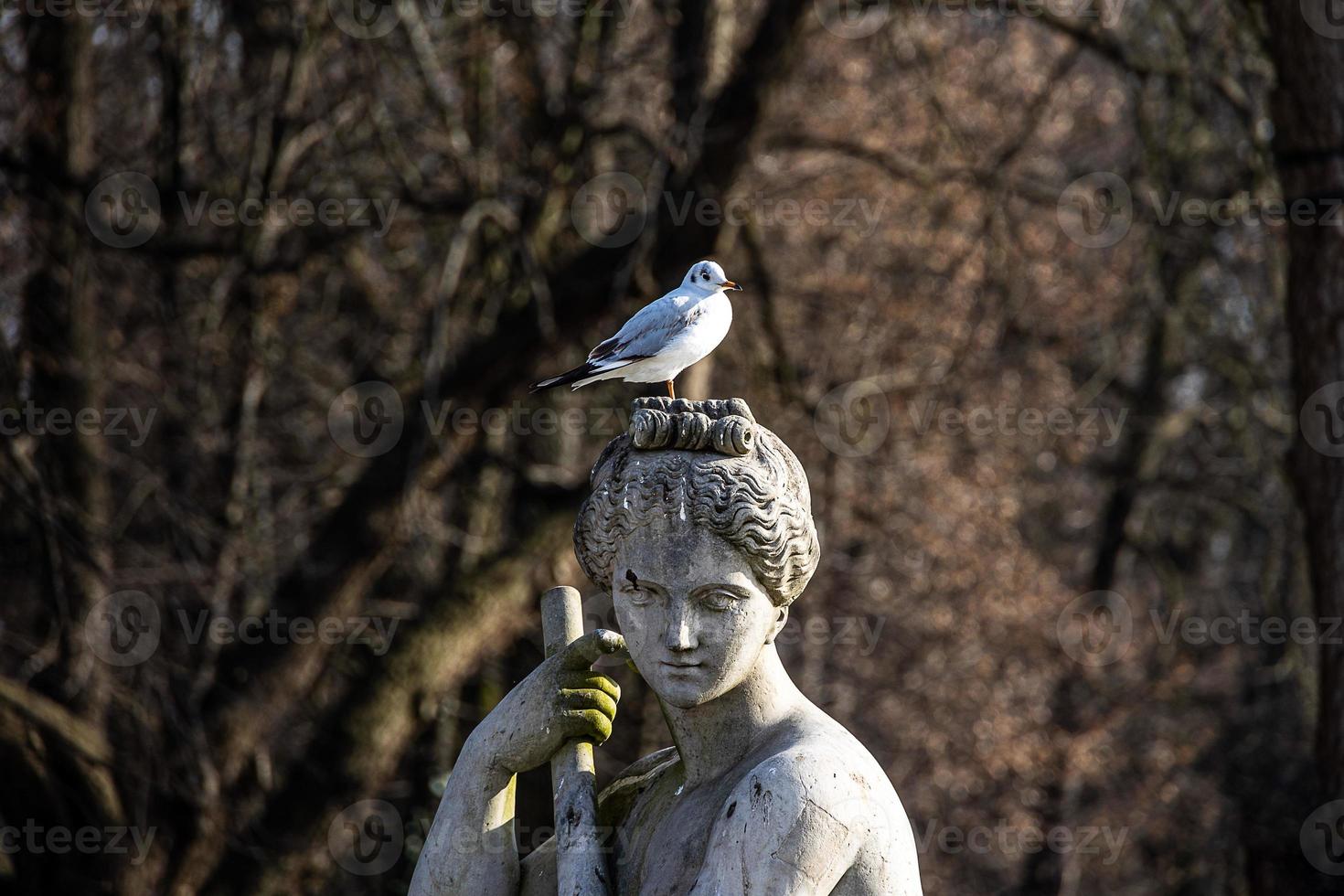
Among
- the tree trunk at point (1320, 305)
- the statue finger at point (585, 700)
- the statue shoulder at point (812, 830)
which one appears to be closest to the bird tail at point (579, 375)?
the statue finger at point (585, 700)

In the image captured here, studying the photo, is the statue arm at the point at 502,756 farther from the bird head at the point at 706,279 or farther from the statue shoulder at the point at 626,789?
the bird head at the point at 706,279

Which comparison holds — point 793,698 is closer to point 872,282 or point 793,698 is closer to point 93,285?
point 93,285

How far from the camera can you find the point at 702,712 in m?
3.39

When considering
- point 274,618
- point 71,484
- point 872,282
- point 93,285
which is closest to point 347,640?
point 274,618

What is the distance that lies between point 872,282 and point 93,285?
573 centimetres

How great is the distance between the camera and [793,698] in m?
3.42

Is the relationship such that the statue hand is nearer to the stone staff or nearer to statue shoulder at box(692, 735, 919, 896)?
the stone staff

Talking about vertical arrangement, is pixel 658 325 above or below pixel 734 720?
above

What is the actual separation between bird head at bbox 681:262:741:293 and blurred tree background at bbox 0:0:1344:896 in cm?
343

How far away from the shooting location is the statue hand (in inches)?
137

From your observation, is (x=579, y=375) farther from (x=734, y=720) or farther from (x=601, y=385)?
(x=601, y=385)

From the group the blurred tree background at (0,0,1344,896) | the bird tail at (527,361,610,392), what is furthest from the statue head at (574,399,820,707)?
the blurred tree background at (0,0,1344,896)

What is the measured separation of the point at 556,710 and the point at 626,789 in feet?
1.02

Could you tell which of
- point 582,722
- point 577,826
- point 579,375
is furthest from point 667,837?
point 579,375
